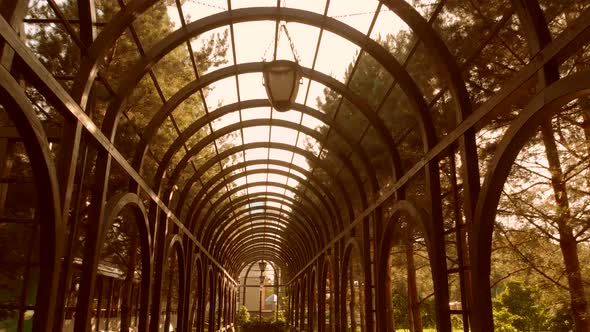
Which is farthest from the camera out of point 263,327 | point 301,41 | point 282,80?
point 263,327

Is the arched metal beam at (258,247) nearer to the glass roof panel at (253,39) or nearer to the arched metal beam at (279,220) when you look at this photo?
the arched metal beam at (279,220)

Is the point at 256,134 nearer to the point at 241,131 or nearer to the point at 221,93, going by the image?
the point at 241,131

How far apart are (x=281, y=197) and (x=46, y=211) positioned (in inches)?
686

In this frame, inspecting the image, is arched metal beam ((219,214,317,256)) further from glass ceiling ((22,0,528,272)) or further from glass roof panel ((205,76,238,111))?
glass roof panel ((205,76,238,111))

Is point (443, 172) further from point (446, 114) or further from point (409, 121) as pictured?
point (446, 114)

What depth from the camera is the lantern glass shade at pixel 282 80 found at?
716 centimetres

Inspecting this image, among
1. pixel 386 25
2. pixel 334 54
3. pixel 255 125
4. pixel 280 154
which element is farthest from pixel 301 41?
pixel 280 154

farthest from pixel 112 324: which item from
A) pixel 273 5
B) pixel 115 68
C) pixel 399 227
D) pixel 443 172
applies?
pixel 273 5

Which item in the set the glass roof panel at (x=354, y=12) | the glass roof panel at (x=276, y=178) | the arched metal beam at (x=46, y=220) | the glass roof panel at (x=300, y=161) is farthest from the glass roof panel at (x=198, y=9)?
the glass roof panel at (x=276, y=178)

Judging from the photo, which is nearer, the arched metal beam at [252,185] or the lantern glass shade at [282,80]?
the lantern glass shade at [282,80]

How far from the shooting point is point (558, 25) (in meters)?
8.94

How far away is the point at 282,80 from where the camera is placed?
718 cm

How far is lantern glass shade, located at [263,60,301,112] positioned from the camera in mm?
7164

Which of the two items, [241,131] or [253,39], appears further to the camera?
[241,131]
